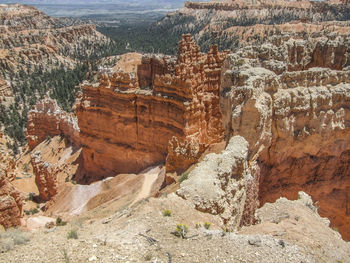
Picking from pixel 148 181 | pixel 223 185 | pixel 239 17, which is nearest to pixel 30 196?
pixel 148 181

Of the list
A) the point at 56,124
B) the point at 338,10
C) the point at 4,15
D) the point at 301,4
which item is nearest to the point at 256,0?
the point at 301,4

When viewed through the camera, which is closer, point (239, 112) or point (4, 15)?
point (239, 112)

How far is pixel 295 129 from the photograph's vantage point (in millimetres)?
11828

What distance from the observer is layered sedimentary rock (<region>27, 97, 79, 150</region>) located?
29.7 metres

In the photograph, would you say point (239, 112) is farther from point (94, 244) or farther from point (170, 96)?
point (170, 96)

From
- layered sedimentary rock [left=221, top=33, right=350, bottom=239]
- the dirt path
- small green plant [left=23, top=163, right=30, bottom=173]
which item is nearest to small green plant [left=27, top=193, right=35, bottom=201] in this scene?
small green plant [left=23, top=163, right=30, bottom=173]

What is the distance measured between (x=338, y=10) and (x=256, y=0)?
4019 centimetres

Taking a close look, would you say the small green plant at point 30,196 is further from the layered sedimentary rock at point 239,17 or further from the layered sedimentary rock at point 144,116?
the layered sedimentary rock at point 239,17

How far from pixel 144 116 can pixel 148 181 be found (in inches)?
188

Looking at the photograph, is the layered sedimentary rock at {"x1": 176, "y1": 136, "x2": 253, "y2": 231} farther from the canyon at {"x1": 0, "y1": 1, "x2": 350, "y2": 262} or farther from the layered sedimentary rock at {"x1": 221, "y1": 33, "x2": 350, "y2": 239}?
the layered sedimentary rock at {"x1": 221, "y1": 33, "x2": 350, "y2": 239}

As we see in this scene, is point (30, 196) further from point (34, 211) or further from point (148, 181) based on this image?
point (148, 181)

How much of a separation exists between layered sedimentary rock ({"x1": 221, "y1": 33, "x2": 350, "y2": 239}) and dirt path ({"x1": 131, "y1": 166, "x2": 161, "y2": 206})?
6696mm

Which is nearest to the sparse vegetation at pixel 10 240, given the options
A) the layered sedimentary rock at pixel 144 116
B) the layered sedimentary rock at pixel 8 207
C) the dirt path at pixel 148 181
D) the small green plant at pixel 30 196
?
the layered sedimentary rock at pixel 8 207

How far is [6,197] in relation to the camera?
11.7m
